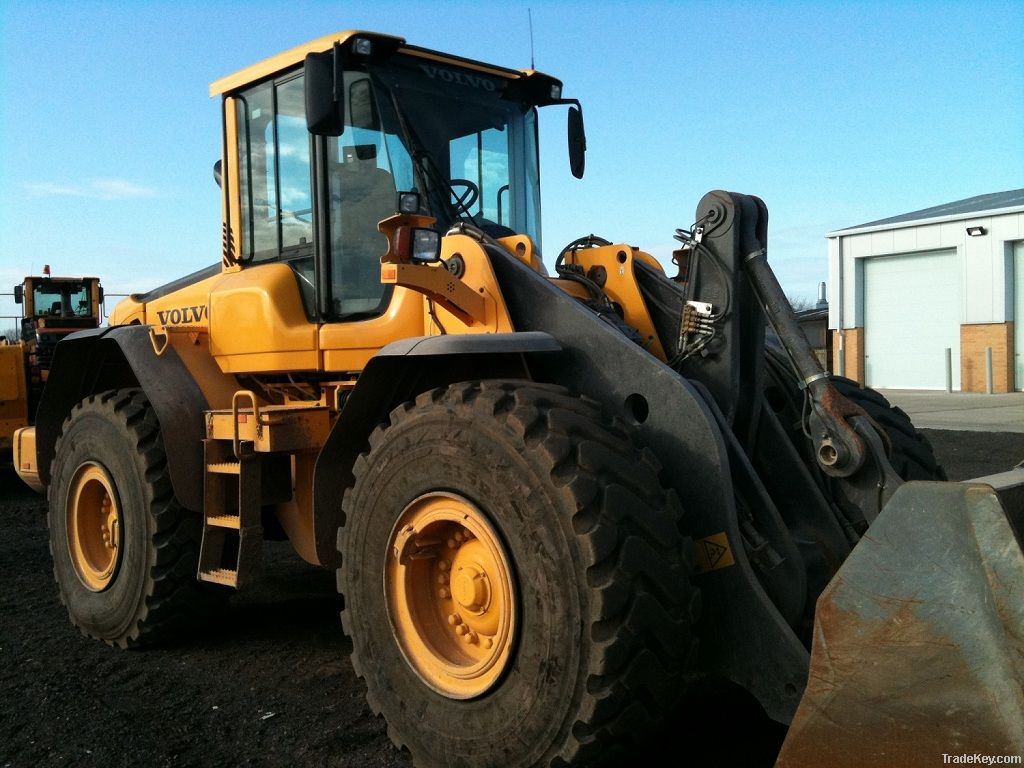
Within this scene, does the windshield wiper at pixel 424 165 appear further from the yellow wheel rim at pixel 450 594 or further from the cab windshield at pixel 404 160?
the yellow wheel rim at pixel 450 594

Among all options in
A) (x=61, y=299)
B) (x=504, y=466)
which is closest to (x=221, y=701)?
(x=504, y=466)

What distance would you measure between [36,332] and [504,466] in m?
14.5

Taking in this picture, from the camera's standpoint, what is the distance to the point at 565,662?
2791mm

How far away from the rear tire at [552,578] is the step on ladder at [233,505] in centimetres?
130

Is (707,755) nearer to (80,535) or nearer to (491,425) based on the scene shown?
(491,425)

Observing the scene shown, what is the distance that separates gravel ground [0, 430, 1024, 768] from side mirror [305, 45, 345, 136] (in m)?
2.43

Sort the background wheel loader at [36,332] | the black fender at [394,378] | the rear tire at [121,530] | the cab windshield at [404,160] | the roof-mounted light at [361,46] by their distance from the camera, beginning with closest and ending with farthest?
the black fender at [394,378]
the roof-mounted light at [361,46]
the cab windshield at [404,160]
the rear tire at [121,530]
the background wheel loader at [36,332]

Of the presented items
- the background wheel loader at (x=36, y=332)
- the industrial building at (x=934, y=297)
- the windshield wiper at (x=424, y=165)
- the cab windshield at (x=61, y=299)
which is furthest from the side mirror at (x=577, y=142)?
the industrial building at (x=934, y=297)

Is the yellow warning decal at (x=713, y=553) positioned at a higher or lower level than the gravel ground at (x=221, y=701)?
higher

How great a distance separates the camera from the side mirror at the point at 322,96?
3855 millimetres

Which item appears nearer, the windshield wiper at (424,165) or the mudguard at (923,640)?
the mudguard at (923,640)

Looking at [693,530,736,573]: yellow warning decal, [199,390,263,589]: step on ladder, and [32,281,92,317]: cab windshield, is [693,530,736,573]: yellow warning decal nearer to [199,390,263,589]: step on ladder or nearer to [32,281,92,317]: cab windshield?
[199,390,263,589]: step on ladder

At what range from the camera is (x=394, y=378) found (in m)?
3.84

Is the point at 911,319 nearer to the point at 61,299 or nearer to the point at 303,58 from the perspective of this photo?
the point at 61,299
